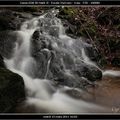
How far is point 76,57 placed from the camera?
4.97m

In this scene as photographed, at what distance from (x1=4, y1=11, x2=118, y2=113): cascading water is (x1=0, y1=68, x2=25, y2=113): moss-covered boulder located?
4.3 inches

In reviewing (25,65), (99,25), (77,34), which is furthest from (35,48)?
(99,25)

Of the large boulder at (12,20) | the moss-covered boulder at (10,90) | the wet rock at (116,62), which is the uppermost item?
the large boulder at (12,20)

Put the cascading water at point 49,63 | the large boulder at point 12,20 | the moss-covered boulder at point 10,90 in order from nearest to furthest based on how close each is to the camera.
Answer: the moss-covered boulder at point 10,90, the cascading water at point 49,63, the large boulder at point 12,20

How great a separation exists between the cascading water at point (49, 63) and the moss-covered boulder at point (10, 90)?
0.11 metres

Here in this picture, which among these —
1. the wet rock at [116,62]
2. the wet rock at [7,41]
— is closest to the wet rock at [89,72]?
the wet rock at [116,62]

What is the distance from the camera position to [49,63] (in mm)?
4910

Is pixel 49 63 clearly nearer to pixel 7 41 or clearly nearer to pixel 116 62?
pixel 7 41

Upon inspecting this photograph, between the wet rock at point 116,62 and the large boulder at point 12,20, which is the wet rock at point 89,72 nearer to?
the wet rock at point 116,62

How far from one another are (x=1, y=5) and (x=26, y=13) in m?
0.34

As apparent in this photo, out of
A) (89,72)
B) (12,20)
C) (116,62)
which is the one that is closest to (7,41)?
(12,20)

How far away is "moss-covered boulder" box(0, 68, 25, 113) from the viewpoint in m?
4.61

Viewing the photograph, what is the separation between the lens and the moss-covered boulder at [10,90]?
4.61m

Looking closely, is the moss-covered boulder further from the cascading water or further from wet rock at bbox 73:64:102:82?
wet rock at bbox 73:64:102:82
